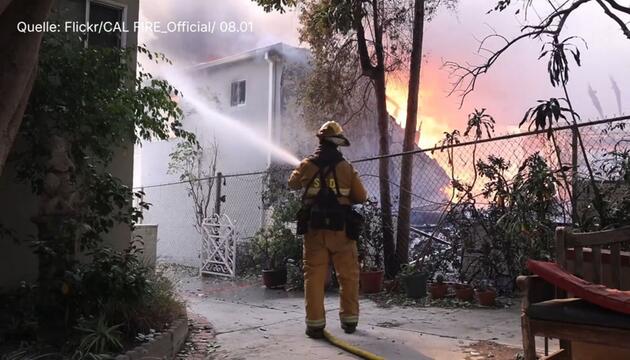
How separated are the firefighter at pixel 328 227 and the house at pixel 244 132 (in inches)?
241

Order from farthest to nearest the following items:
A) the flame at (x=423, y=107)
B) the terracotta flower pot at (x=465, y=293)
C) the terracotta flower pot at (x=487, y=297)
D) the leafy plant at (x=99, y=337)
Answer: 1. the flame at (x=423, y=107)
2. the terracotta flower pot at (x=465, y=293)
3. the terracotta flower pot at (x=487, y=297)
4. the leafy plant at (x=99, y=337)

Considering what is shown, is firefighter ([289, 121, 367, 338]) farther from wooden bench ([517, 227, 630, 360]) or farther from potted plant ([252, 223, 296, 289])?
potted plant ([252, 223, 296, 289])

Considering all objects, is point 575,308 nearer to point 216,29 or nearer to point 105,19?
point 105,19

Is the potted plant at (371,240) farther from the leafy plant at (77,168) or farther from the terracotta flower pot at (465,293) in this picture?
the leafy plant at (77,168)

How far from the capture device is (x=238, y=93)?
13.9 m

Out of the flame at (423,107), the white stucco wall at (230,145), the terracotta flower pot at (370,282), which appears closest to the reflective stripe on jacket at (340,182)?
the terracotta flower pot at (370,282)

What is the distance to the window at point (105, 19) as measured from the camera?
606 cm

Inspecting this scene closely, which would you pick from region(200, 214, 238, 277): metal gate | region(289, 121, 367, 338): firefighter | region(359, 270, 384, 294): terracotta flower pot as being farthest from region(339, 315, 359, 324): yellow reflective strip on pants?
region(200, 214, 238, 277): metal gate

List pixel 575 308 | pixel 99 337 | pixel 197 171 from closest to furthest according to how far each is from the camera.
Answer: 1. pixel 575 308
2. pixel 99 337
3. pixel 197 171

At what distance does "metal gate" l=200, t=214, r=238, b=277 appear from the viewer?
1009 cm

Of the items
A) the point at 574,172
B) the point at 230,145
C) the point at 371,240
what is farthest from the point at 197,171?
the point at 574,172

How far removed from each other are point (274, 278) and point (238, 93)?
21.8 feet

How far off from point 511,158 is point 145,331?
4.50 meters

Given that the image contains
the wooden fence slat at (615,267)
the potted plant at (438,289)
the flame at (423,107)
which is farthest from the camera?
the flame at (423,107)
